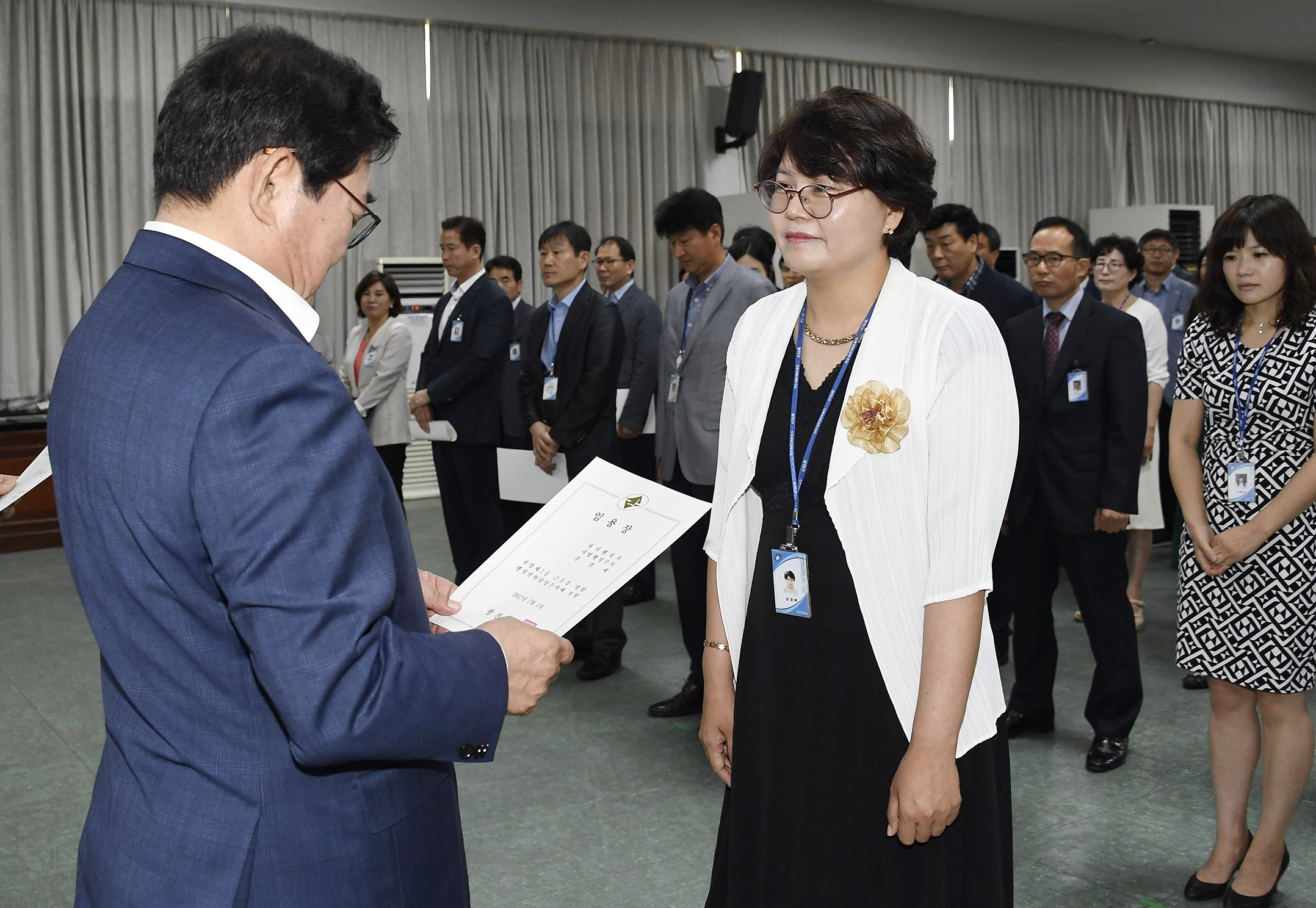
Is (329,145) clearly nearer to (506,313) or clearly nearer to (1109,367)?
(1109,367)

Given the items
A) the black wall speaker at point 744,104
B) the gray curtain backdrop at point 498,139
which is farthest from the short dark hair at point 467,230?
the black wall speaker at point 744,104

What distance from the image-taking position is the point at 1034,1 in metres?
10.3

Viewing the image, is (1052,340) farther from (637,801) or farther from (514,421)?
(514,421)

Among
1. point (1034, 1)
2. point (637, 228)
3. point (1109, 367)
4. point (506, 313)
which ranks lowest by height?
point (1109, 367)

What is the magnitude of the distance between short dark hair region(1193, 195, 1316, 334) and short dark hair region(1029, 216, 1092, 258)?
965 mm

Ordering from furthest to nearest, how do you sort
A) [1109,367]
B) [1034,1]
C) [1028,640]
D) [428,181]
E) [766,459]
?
[1034,1] < [428,181] < [1028,640] < [1109,367] < [766,459]

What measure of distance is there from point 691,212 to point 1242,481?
1.96m

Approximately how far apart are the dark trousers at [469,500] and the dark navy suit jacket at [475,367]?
0.08 m

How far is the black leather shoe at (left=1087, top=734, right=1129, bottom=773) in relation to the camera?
3084 mm

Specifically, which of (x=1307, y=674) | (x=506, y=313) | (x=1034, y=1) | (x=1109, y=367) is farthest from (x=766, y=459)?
(x=1034, y=1)

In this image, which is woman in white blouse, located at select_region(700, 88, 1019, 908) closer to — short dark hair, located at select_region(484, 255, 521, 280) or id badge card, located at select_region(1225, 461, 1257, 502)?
id badge card, located at select_region(1225, 461, 1257, 502)

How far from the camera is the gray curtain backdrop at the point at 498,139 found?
24.2ft

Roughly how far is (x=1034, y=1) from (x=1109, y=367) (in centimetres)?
856

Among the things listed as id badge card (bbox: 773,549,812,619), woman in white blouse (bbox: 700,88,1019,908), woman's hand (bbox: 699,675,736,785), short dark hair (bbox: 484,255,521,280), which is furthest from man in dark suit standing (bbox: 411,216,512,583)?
id badge card (bbox: 773,549,812,619)
